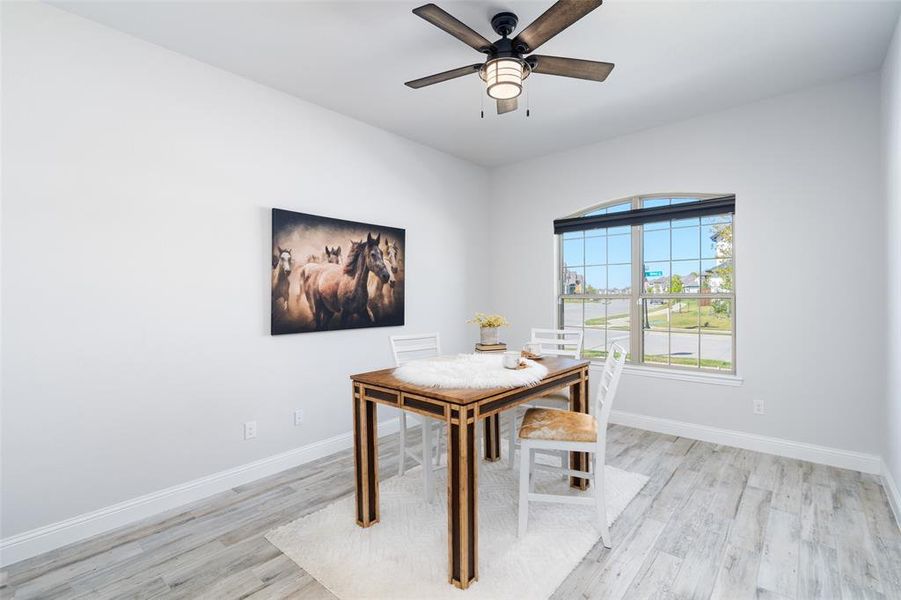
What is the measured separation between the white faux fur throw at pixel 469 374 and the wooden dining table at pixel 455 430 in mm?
42

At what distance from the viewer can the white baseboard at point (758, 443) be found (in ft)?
10.2

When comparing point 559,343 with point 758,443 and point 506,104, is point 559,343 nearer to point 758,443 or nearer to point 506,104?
point 758,443

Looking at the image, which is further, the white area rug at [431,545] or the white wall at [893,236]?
the white wall at [893,236]

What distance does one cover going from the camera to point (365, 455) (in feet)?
7.79

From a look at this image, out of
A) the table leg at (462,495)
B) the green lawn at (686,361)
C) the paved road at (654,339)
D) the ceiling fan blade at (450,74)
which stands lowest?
the table leg at (462,495)

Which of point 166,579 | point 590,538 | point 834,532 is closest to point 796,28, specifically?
point 834,532

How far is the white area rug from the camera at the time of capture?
1910mm

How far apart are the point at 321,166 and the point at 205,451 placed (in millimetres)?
2247

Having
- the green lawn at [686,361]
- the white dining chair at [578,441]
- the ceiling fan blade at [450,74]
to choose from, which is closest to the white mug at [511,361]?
the white dining chair at [578,441]

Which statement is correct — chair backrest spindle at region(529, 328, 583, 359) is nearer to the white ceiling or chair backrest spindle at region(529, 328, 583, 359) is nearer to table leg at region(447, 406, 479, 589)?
table leg at region(447, 406, 479, 589)

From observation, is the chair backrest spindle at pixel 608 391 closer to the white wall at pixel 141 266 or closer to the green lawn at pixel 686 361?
the green lawn at pixel 686 361

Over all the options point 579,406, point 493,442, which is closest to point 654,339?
point 579,406

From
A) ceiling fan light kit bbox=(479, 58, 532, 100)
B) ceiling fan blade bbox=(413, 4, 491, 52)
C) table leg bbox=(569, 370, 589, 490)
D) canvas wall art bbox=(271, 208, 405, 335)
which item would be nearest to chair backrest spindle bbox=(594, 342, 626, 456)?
table leg bbox=(569, 370, 589, 490)

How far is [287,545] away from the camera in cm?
225
